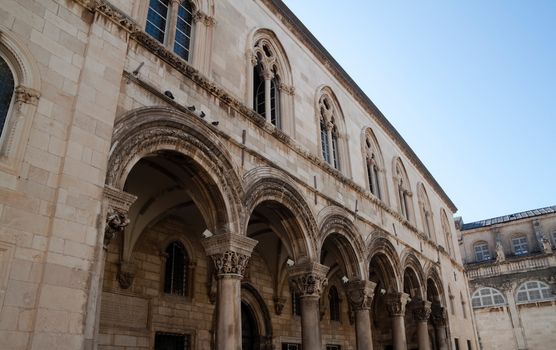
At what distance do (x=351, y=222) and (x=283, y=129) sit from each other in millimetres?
3359

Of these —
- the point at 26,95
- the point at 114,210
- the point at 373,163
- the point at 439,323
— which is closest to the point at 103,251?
the point at 114,210

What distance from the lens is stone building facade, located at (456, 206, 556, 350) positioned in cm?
2891

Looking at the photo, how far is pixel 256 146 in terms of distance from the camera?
32.5 ft

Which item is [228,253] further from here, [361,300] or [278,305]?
[278,305]

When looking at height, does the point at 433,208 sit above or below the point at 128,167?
above

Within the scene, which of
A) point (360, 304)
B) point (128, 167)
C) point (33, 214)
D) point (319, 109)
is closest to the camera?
point (33, 214)

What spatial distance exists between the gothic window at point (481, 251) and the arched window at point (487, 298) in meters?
5.41

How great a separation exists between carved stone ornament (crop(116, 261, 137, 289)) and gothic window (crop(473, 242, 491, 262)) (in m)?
33.5

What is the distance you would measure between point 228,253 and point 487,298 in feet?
94.5

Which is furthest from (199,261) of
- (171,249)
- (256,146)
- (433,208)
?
(433,208)

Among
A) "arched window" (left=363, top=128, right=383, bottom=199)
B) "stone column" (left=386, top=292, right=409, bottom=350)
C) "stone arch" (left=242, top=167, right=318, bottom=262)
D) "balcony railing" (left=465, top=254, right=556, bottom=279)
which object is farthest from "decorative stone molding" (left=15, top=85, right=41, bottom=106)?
"balcony railing" (left=465, top=254, right=556, bottom=279)

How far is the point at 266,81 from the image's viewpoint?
1154cm

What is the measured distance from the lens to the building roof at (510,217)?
36.0 m

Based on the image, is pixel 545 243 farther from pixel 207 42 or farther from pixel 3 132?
pixel 3 132
